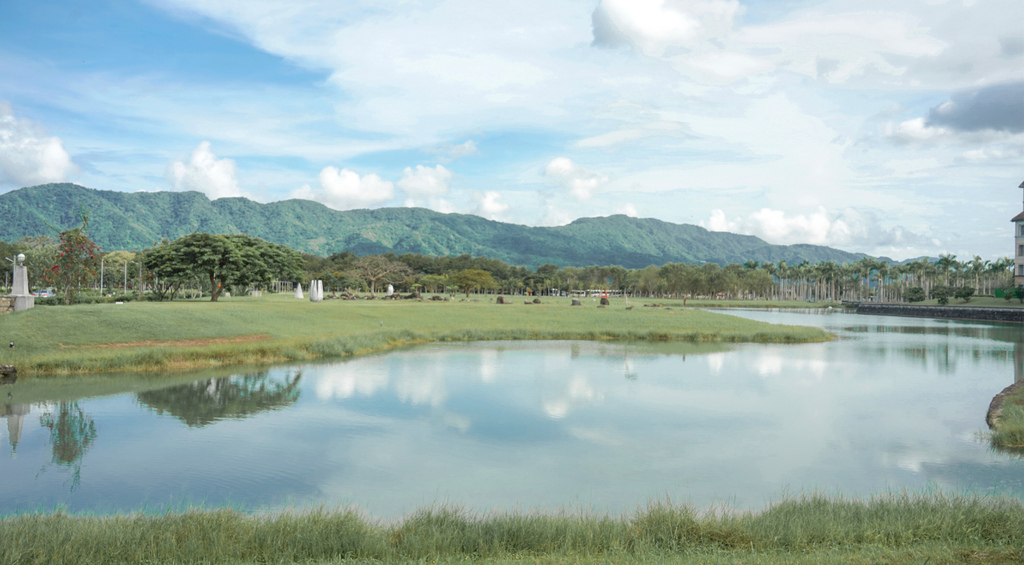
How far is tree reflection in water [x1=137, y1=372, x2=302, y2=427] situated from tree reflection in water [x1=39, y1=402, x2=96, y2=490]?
2132mm

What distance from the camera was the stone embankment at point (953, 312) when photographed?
84.0m

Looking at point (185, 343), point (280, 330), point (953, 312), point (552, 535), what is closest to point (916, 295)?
point (953, 312)

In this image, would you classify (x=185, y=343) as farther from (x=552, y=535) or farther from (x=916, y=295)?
(x=916, y=295)

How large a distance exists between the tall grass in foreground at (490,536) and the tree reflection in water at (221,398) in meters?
10.1

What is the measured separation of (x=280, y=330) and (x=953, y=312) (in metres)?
99.4

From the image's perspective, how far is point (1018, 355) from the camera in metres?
42.0

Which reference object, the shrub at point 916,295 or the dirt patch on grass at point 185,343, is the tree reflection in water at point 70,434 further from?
the shrub at point 916,295

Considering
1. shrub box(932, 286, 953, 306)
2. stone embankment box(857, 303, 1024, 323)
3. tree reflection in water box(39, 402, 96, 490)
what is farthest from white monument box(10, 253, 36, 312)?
shrub box(932, 286, 953, 306)

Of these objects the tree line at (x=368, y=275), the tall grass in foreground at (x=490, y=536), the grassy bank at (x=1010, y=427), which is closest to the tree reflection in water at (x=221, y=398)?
the tall grass in foreground at (x=490, y=536)

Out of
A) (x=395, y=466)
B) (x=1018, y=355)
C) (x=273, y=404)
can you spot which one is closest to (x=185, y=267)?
(x=273, y=404)

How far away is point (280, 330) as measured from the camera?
39.3 m

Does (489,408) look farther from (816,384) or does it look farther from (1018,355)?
(1018,355)

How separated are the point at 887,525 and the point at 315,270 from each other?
613 feet

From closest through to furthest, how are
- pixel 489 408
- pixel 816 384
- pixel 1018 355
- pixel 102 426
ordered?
pixel 102 426 < pixel 489 408 < pixel 816 384 < pixel 1018 355
